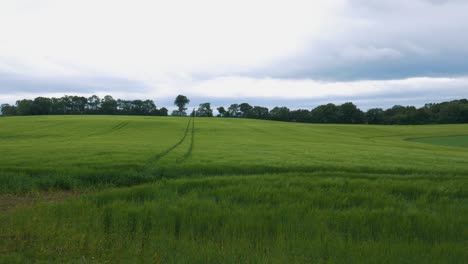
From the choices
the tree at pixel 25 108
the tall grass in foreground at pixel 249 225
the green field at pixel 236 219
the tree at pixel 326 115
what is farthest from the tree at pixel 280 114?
the tall grass in foreground at pixel 249 225

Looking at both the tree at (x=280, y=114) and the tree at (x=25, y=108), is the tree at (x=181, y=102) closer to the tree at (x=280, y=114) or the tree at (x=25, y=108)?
→ the tree at (x=280, y=114)

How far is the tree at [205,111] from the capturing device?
606 ft

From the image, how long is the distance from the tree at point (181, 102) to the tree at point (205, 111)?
1058cm

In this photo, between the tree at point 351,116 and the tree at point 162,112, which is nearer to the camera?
the tree at point 351,116

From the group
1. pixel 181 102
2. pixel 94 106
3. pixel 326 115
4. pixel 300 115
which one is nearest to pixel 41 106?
pixel 94 106

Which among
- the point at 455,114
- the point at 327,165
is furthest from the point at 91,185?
the point at 455,114

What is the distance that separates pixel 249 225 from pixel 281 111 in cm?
16018

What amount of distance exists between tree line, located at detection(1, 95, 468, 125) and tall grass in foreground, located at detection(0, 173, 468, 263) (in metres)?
146

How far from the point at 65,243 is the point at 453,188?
13.0 metres

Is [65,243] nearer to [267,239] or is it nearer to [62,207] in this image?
[62,207]

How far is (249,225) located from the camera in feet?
26.6

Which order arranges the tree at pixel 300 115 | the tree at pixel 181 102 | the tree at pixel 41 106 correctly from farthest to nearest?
the tree at pixel 181 102, the tree at pixel 300 115, the tree at pixel 41 106

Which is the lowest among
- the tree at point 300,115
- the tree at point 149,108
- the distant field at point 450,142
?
the distant field at point 450,142

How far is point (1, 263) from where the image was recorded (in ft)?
18.6
